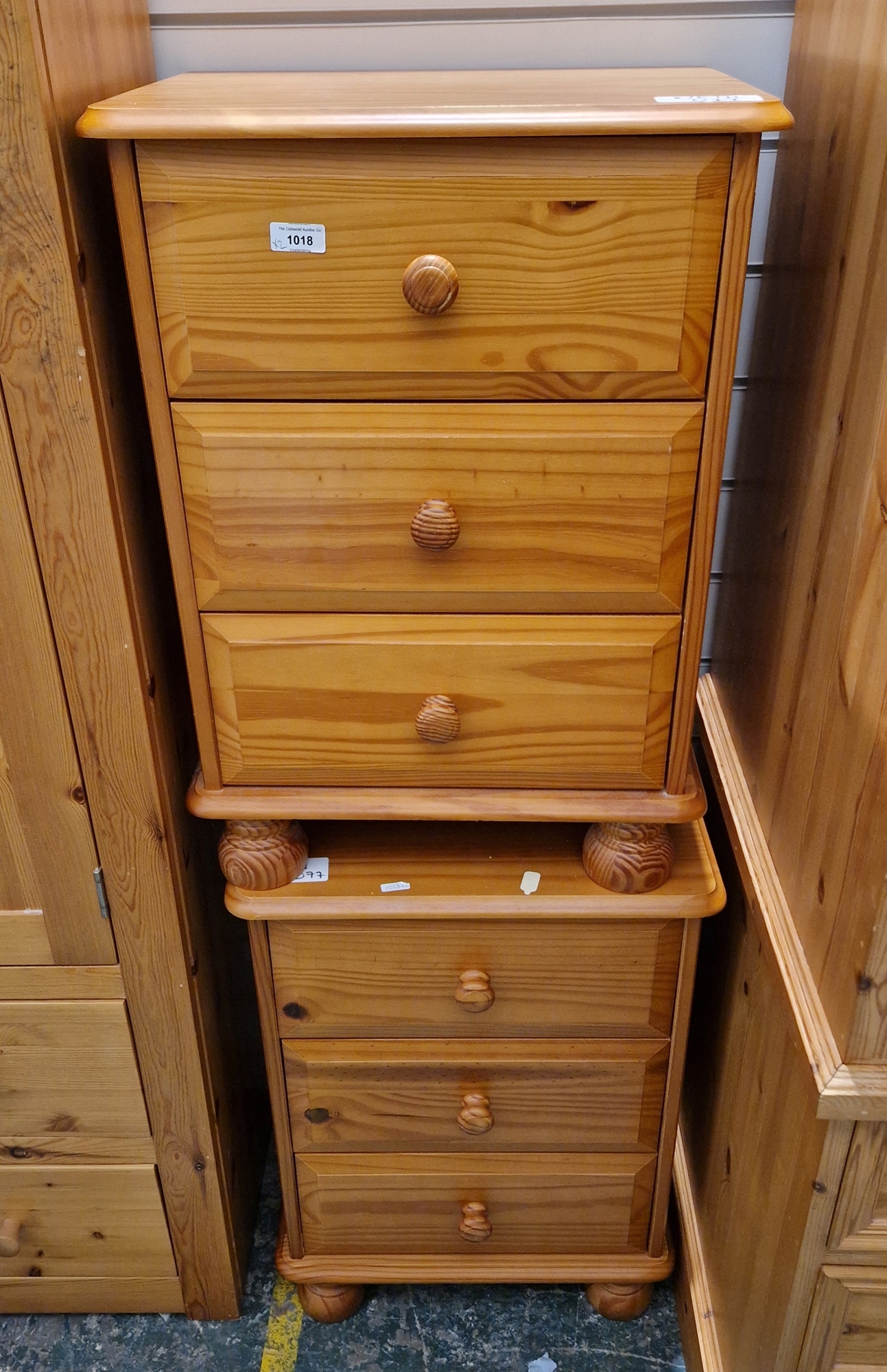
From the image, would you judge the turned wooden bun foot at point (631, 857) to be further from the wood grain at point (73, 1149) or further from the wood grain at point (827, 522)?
the wood grain at point (73, 1149)

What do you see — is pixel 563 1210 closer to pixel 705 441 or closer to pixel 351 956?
pixel 351 956

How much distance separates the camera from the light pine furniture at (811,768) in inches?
35.4

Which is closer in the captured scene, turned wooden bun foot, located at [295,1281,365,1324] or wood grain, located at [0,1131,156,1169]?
Answer: wood grain, located at [0,1131,156,1169]

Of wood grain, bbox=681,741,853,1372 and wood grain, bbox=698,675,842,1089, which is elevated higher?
wood grain, bbox=698,675,842,1089

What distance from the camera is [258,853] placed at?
118 centimetres

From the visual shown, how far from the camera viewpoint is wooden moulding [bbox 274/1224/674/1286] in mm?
1449

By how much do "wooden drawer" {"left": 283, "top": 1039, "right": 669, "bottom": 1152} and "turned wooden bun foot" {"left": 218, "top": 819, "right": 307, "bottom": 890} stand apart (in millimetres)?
248

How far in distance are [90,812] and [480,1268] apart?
86cm

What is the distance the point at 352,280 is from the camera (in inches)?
35.1

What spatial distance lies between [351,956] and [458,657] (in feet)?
1.37

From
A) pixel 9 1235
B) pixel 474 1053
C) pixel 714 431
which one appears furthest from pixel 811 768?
pixel 9 1235

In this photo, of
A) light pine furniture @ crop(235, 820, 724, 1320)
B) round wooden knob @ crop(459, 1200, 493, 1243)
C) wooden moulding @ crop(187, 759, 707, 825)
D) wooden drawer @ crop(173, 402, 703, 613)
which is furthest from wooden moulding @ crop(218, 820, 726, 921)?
round wooden knob @ crop(459, 1200, 493, 1243)

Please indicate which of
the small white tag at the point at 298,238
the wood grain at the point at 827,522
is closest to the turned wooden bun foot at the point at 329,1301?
the wood grain at the point at 827,522

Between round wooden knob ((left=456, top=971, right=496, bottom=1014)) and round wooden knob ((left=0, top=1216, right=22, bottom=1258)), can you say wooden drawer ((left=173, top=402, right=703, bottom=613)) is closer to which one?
round wooden knob ((left=456, top=971, right=496, bottom=1014))
